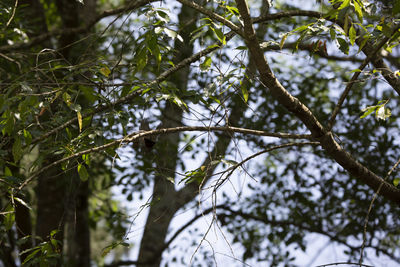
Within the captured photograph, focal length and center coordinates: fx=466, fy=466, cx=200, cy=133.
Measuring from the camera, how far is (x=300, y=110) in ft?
8.21

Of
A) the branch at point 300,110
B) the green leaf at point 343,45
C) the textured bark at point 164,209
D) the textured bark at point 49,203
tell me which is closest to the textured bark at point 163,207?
the textured bark at point 164,209

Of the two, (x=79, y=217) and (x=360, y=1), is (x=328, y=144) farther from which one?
(x=79, y=217)

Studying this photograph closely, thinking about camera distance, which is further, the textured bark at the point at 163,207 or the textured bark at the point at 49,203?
the textured bark at the point at 49,203

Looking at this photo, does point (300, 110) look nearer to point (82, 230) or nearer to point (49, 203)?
point (49, 203)

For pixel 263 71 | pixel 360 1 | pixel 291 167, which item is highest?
pixel 291 167

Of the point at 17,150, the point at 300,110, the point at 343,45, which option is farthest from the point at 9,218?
the point at 343,45

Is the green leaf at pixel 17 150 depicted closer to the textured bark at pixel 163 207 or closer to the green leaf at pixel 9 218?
the green leaf at pixel 9 218

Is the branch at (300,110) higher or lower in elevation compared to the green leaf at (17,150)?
higher

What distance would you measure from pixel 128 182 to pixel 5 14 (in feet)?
7.72

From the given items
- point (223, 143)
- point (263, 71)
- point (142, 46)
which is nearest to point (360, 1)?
point (263, 71)

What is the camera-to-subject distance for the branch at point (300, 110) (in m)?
2.23

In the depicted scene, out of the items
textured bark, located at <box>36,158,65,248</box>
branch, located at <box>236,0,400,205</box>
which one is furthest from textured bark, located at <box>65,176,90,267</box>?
branch, located at <box>236,0,400,205</box>

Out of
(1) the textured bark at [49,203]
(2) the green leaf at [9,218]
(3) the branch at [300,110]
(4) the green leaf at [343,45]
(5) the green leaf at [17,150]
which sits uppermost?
(1) the textured bark at [49,203]

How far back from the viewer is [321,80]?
556 cm
